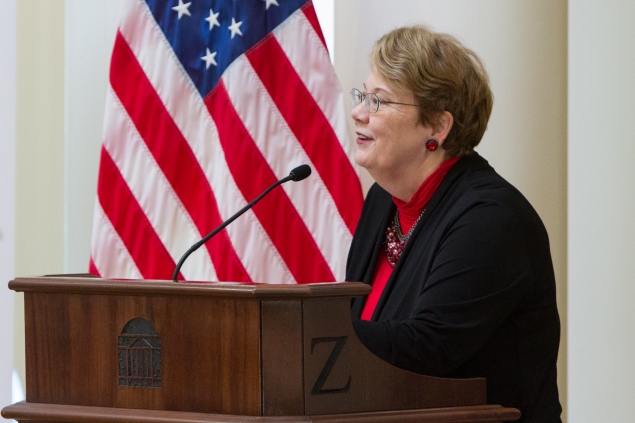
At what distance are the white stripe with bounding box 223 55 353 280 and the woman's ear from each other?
39.4 inches

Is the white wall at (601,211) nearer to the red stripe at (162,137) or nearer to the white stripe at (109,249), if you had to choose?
the red stripe at (162,137)

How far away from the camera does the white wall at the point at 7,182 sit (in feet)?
10.2

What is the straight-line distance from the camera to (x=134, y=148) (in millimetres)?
3219

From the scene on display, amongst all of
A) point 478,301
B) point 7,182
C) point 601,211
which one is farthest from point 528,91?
point 7,182

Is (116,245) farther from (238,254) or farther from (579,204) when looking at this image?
(579,204)

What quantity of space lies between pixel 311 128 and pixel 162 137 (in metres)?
0.54

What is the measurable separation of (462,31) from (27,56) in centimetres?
168

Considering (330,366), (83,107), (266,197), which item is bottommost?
(330,366)

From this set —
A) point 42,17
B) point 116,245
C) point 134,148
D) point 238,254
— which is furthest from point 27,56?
point 238,254

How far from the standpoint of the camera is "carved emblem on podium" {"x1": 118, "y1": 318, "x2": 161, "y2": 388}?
146cm

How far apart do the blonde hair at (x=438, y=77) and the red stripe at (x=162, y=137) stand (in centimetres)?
117

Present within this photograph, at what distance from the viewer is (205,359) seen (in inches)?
56.1

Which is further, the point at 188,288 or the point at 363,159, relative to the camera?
the point at 363,159

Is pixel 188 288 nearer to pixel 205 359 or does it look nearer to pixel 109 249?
pixel 205 359
